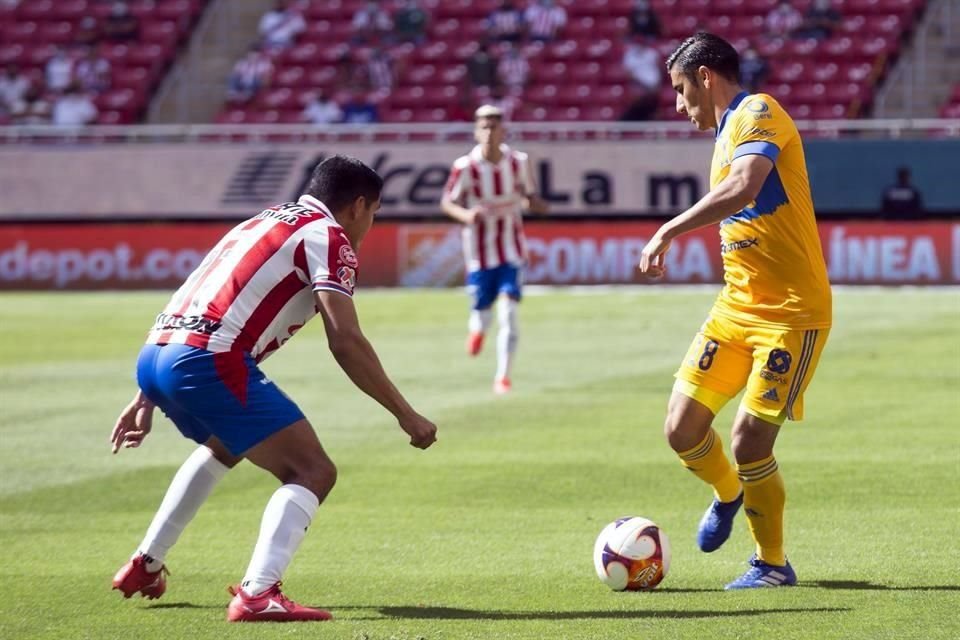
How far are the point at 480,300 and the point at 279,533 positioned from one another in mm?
10227

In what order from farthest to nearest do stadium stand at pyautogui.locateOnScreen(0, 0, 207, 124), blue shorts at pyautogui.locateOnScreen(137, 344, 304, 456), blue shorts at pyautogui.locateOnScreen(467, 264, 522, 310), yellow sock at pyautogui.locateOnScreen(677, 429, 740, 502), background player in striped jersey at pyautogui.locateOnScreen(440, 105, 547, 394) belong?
1. stadium stand at pyautogui.locateOnScreen(0, 0, 207, 124)
2. blue shorts at pyautogui.locateOnScreen(467, 264, 522, 310)
3. background player in striped jersey at pyautogui.locateOnScreen(440, 105, 547, 394)
4. yellow sock at pyautogui.locateOnScreen(677, 429, 740, 502)
5. blue shorts at pyautogui.locateOnScreen(137, 344, 304, 456)

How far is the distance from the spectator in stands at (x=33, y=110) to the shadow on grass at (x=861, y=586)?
2800 cm

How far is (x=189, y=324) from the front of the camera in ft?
21.3

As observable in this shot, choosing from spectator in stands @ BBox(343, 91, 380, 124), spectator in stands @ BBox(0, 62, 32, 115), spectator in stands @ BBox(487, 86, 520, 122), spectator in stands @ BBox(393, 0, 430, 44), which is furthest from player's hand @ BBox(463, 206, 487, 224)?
spectator in stands @ BBox(0, 62, 32, 115)

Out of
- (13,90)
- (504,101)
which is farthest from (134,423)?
(13,90)

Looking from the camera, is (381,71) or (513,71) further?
(381,71)

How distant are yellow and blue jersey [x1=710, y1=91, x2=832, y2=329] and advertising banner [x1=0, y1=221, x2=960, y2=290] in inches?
764

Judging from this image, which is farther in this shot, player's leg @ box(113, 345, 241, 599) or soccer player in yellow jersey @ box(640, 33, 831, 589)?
soccer player in yellow jersey @ box(640, 33, 831, 589)

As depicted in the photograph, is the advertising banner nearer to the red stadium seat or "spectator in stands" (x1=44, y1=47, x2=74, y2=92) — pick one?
"spectator in stands" (x1=44, y1=47, x2=74, y2=92)

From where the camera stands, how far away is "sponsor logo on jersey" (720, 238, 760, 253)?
7051 millimetres

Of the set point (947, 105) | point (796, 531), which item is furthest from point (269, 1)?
point (796, 531)

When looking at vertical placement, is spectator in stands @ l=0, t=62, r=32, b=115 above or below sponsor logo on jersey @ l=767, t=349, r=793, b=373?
below

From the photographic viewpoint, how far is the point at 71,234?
3034cm

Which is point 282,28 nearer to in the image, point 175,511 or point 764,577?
point 175,511
